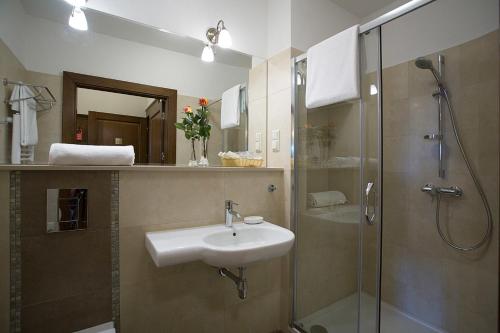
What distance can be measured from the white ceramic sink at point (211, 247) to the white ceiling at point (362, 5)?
6.36 ft

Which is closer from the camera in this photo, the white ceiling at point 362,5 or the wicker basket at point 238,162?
the wicker basket at point 238,162

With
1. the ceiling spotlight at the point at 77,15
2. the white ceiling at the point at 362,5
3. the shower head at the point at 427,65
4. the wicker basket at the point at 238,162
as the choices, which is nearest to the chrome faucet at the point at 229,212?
the wicker basket at the point at 238,162

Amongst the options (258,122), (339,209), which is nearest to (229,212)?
(339,209)

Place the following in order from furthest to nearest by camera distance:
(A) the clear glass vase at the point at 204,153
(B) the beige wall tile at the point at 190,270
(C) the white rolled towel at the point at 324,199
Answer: (A) the clear glass vase at the point at 204,153 < (C) the white rolled towel at the point at 324,199 < (B) the beige wall tile at the point at 190,270

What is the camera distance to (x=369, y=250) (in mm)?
1272

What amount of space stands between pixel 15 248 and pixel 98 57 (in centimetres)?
103

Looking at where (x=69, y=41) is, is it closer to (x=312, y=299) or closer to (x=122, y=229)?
(x=122, y=229)

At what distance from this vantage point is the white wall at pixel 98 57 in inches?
45.0

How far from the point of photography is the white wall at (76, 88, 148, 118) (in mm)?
1262

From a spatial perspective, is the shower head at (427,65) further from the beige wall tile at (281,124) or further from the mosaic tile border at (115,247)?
the mosaic tile border at (115,247)

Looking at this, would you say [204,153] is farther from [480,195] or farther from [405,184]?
[480,195]

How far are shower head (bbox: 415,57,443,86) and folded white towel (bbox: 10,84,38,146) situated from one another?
7.61 feet

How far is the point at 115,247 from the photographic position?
114 centimetres

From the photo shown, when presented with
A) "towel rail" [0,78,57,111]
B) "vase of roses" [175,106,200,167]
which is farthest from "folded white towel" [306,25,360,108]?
"towel rail" [0,78,57,111]
